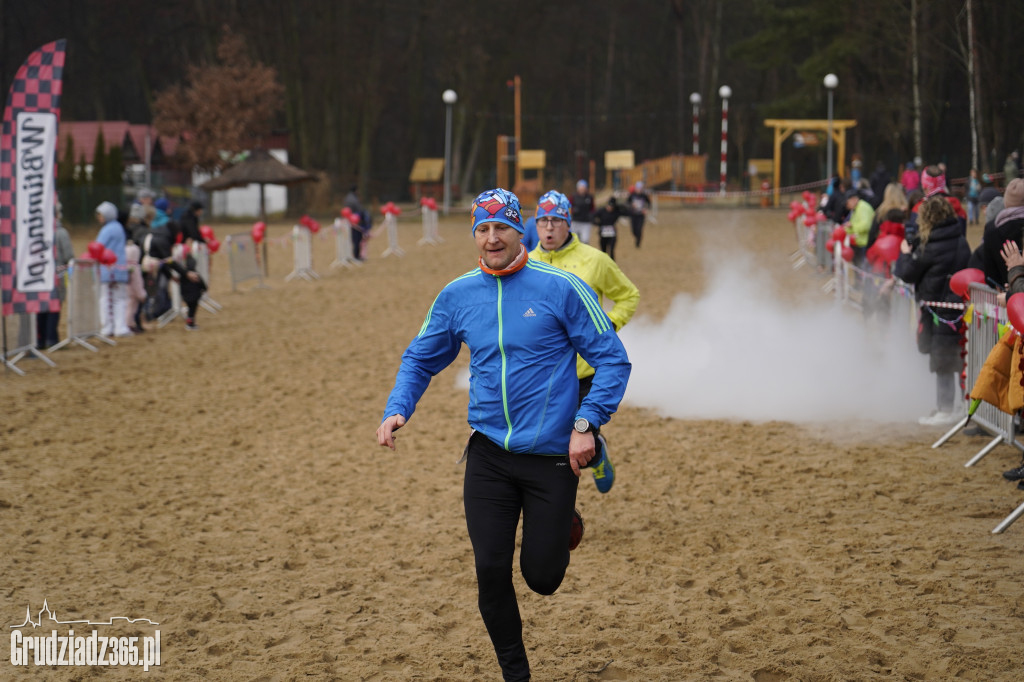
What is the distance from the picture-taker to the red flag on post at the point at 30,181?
12.5 meters

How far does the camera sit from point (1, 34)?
201ft

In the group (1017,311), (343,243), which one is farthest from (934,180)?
(343,243)

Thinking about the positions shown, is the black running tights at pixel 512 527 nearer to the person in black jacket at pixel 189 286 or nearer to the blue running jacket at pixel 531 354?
the blue running jacket at pixel 531 354

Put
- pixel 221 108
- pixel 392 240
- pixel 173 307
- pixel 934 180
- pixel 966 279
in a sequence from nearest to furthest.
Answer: pixel 966 279 → pixel 934 180 → pixel 173 307 → pixel 392 240 → pixel 221 108

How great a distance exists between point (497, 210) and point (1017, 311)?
3442 mm

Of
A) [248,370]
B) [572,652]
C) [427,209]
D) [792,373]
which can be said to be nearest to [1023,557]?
[572,652]

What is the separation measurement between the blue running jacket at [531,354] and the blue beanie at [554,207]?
117 inches

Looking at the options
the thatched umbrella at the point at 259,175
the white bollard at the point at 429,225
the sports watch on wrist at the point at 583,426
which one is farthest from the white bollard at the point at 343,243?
the sports watch on wrist at the point at 583,426

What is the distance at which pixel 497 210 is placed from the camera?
178 inches

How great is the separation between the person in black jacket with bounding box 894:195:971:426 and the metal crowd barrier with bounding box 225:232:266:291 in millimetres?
15144

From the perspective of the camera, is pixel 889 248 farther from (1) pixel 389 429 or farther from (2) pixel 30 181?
(2) pixel 30 181

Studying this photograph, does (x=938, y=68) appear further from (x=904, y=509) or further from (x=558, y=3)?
(x=904, y=509)

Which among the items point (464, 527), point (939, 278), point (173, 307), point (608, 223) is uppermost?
point (608, 223)

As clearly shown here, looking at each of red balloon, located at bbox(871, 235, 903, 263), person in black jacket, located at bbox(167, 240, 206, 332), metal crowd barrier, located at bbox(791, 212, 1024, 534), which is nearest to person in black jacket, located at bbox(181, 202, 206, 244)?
person in black jacket, located at bbox(167, 240, 206, 332)
